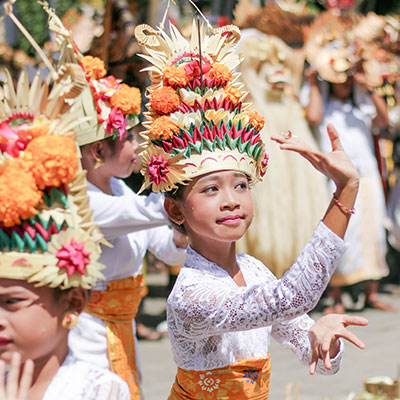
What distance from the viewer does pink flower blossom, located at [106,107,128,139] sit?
308cm

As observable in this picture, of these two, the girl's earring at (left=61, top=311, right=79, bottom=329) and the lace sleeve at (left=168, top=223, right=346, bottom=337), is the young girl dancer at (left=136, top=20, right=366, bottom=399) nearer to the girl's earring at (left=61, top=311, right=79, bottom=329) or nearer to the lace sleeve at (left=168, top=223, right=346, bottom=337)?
the lace sleeve at (left=168, top=223, right=346, bottom=337)

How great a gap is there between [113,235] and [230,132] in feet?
2.98

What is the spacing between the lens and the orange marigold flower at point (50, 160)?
1.78m

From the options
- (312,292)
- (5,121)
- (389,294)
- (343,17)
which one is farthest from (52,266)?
(389,294)

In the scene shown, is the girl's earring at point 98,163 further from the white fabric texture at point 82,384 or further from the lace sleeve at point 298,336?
the white fabric texture at point 82,384

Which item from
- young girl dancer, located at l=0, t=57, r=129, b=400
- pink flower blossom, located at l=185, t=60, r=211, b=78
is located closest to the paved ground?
pink flower blossom, located at l=185, t=60, r=211, b=78

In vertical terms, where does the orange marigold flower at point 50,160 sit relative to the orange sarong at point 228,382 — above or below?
above

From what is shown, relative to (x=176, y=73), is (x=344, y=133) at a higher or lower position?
lower

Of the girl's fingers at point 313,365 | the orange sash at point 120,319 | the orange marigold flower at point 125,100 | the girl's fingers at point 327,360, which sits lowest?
the orange sash at point 120,319

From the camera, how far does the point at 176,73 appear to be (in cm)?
254

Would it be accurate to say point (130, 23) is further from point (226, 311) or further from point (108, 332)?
point (226, 311)

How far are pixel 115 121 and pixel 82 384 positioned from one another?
4.72ft

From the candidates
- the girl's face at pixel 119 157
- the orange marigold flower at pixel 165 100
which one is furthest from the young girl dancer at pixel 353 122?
the orange marigold flower at pixel 165 100

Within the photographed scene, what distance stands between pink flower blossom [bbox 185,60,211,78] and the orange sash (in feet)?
3.45
